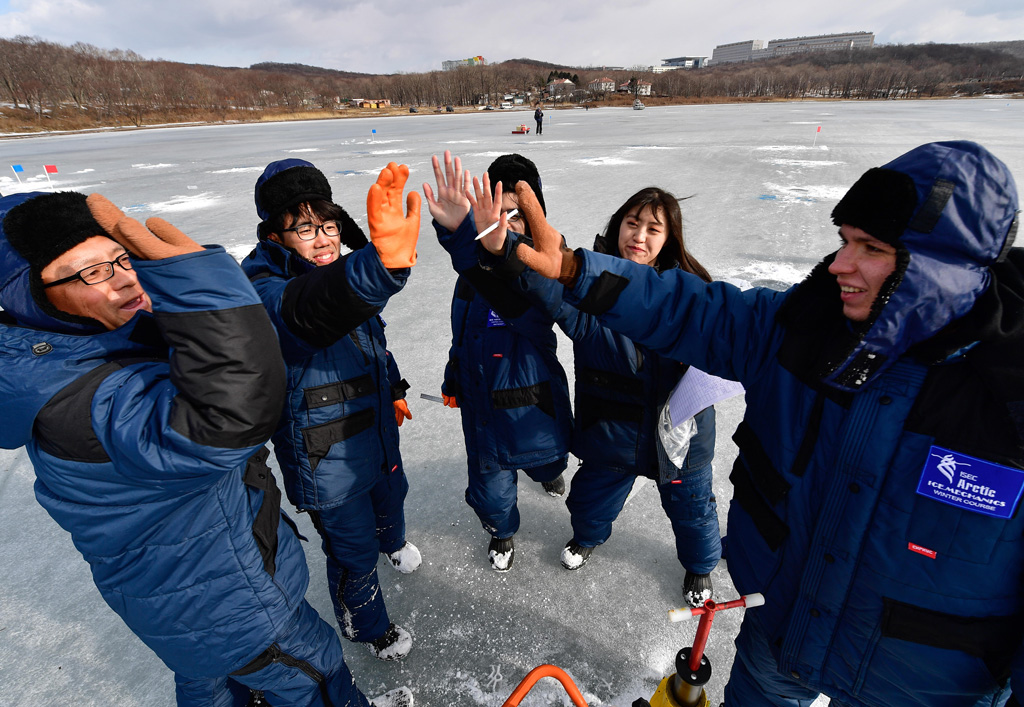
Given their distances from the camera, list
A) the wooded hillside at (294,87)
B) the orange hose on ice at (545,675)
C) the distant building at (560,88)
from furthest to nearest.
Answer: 1. the distant building at (560,88)
2. the wooded hillside at (294,87)
3. the orange hose on ice at (545,675)

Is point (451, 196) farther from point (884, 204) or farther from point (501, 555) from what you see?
point (501, 555)

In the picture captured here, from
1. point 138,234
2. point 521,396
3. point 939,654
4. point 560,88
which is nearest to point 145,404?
point 138,234

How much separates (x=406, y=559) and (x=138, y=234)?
5.83 ft

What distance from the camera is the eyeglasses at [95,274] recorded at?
1018 mm

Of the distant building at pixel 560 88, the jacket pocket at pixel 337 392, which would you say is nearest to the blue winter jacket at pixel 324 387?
the jacket pocket at pixel 337 392

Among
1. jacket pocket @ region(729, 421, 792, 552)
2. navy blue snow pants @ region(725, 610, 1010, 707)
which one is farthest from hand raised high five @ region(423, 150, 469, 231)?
navy blue snow pants @ region(725, 610, 1010, 707)

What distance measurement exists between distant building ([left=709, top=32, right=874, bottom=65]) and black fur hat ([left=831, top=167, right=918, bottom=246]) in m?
168

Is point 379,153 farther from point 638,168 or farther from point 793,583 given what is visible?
point 793,583

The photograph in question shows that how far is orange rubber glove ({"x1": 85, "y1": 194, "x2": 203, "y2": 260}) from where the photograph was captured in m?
0.87

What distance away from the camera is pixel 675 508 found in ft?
6.46

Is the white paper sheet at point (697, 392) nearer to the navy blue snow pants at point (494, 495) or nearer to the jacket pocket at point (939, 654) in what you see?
the navy blue snow pants at point (494, 495)

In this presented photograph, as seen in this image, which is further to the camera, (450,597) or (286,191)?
(450,597)

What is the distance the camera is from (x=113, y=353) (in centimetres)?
103

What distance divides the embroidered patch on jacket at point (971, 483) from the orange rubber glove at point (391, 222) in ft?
4.03
